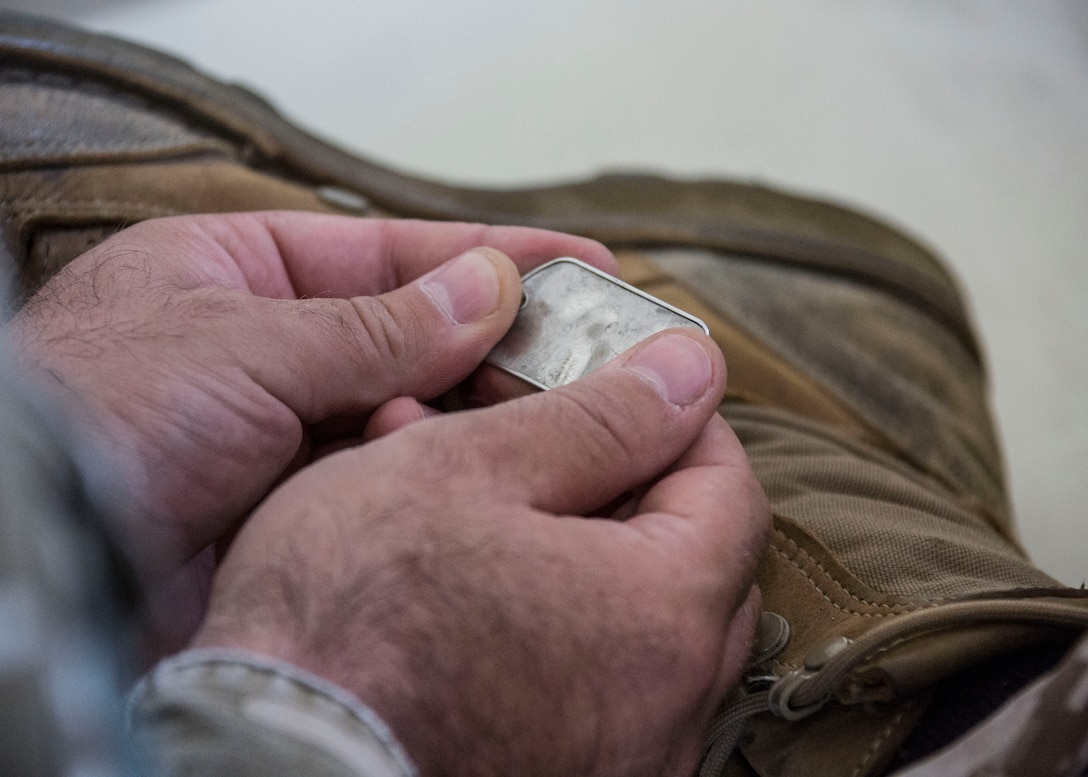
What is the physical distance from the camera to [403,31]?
3.79ft

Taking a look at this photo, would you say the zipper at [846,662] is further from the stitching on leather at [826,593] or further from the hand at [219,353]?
the hand at [219,353]

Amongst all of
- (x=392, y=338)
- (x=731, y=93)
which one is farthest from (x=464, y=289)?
(x=731, y=93)

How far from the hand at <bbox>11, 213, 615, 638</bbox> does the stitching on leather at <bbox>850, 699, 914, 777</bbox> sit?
24cm

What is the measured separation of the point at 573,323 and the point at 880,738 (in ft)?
0.75

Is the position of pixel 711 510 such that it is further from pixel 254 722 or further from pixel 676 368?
pixel 254 722

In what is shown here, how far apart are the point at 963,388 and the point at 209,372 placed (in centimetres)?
59

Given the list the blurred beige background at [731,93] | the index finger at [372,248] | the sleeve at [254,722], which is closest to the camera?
the sleeve at [254,722]

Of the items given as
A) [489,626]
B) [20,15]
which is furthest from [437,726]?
[20,15]

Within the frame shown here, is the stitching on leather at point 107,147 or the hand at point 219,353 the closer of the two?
the hand at point 219,353

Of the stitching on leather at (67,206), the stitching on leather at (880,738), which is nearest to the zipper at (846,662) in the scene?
the stitching on leather at (880,738)

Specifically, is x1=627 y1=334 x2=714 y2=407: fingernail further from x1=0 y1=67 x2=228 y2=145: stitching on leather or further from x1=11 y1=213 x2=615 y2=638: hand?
x1=0 y1=67 x2=228 y2=145: stitching on leather

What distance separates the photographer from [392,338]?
1.33 feet

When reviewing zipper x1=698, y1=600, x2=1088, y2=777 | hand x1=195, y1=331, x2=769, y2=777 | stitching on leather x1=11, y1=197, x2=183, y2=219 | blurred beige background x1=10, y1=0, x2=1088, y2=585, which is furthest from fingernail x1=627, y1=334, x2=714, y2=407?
blurred beige background x1=10, y1=0, x2=1088, y2=585

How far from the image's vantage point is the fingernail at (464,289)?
1.40 feet
